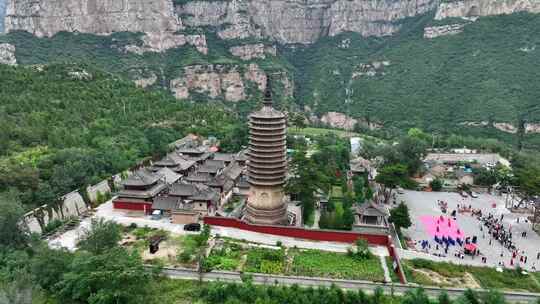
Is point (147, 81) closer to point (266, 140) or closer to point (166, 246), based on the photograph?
point (266, 140)

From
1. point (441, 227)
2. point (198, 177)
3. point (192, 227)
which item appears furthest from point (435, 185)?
point (192, 227)

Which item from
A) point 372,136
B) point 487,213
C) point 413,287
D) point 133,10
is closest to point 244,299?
A: point 413,287

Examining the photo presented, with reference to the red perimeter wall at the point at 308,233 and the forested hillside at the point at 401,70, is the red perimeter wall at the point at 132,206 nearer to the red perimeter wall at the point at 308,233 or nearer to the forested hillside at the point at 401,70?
the red perimeter wall at the point at 308,233

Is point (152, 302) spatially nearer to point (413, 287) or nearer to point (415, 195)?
point (413, 287)

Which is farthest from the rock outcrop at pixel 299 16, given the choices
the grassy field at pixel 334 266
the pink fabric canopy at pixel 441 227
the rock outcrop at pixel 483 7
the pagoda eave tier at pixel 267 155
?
the grassy field at pixel 334 266

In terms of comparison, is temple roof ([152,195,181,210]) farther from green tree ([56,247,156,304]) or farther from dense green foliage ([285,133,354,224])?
green tree ([56,247,156,304])

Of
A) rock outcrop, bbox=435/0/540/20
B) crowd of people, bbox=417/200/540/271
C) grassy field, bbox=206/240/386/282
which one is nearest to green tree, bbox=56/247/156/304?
grassy field, bbox=206/240/386/282
